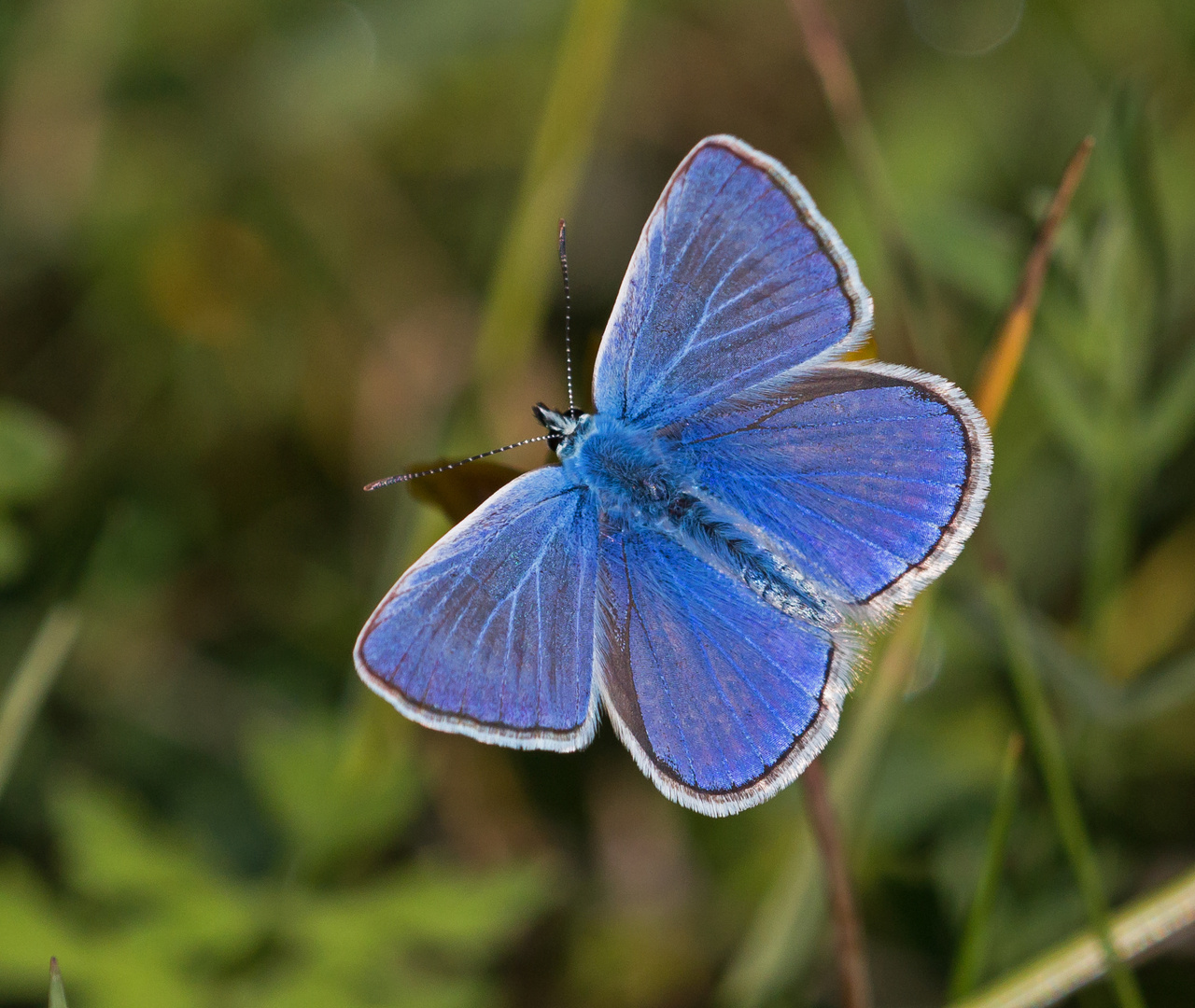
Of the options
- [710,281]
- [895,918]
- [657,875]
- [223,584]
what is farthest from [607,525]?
[223,584]

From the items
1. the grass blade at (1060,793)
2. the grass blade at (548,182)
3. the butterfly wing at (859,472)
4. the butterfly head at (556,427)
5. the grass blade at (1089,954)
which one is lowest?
the grass blade at (1089,954)

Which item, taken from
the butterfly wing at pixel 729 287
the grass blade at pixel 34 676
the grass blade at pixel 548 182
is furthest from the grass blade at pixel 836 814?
the grass blade at pixel 34 676

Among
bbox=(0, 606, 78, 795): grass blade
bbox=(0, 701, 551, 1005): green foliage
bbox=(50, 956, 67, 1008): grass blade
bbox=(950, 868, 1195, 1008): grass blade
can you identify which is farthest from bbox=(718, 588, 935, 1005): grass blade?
bbox=(0, 606, 78, 795): grass blade

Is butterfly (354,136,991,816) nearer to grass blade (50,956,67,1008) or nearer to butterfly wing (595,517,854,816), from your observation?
butterfly wing (595,517,854,816)

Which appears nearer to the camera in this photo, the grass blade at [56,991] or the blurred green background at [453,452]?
the grass blade at [56,991]

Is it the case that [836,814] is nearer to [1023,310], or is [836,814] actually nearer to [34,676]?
[1023,310]

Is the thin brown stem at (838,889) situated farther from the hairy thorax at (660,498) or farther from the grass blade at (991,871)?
the hairy thorax at (660,498)

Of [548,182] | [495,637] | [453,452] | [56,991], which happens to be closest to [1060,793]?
[495,637]

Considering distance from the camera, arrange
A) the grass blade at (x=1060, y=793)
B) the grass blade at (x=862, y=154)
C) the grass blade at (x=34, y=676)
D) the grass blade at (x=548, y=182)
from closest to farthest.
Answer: the grass blade at (x=1060, y=793) → the grass blade at (x=34, y=676) → the grass blade at (x=862, y=154) → the grass blade at (x=548, y=182)
